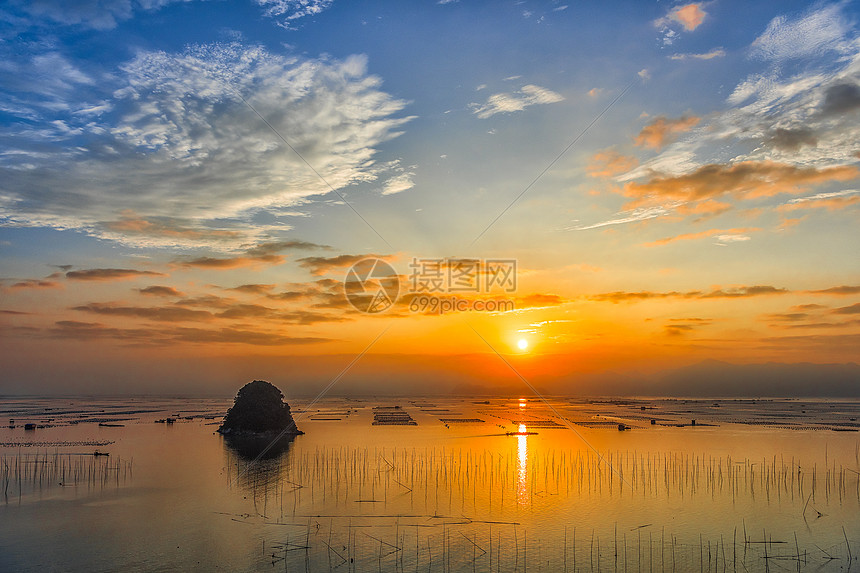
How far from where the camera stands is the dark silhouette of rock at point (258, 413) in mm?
62781

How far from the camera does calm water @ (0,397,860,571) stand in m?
22.0

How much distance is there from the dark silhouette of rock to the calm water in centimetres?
586

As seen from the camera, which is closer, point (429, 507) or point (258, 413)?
point (429, 507)

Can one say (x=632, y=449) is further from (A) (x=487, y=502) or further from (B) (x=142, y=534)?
(B) (x=142, y=534)

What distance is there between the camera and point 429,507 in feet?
97.1

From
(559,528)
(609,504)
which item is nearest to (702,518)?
(609,504)

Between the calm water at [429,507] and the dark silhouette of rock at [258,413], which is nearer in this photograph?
the calm water at [429,507]

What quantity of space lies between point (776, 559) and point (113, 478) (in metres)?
39.1

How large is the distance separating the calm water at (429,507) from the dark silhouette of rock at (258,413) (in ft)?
19.2

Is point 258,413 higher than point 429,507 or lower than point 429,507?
higher

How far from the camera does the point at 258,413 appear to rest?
62906 mm

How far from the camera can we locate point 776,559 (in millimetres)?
22156

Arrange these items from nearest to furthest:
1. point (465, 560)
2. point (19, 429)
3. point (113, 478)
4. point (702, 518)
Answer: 1. point (465, 560)
2. point (702, 518)
3. point (113, 478)
4. point (19, 429)

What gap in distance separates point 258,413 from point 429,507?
38.6m
